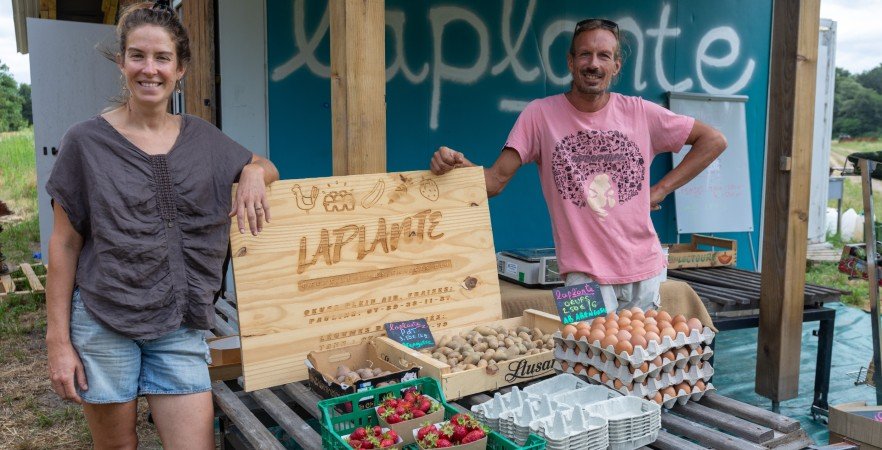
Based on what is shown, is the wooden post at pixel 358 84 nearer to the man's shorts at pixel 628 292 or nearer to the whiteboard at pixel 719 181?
the man's shorts at pixel 628 292

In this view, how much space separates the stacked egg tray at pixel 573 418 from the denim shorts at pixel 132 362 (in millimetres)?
820

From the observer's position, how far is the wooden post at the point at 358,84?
8.25 ft

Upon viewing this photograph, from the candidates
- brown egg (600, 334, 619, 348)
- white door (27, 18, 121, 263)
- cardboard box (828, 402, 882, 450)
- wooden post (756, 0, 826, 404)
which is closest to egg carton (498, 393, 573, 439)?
brown egg (600, 334, 619, 348)

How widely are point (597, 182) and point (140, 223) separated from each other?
61.8 inches

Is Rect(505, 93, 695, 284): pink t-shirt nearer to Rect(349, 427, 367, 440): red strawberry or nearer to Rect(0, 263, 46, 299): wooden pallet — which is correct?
Rect(349, 427, 367, 440): red strawberry

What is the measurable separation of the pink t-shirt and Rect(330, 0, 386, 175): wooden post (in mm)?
537

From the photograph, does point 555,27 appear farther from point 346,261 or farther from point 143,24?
point 143,24

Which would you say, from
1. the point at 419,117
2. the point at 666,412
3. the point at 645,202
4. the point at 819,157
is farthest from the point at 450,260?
the point at 819,157

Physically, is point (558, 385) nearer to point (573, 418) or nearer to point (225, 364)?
point (573, 418)

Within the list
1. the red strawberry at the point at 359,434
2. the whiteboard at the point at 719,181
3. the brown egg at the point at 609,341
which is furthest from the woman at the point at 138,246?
the whiteboard at the point at 719,181

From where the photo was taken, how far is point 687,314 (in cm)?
425

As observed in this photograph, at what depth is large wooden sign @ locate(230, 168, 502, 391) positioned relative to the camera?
2.28m

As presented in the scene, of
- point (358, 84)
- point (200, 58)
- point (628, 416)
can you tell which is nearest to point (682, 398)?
point (628, 416)

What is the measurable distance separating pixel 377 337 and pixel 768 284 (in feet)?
8.44
